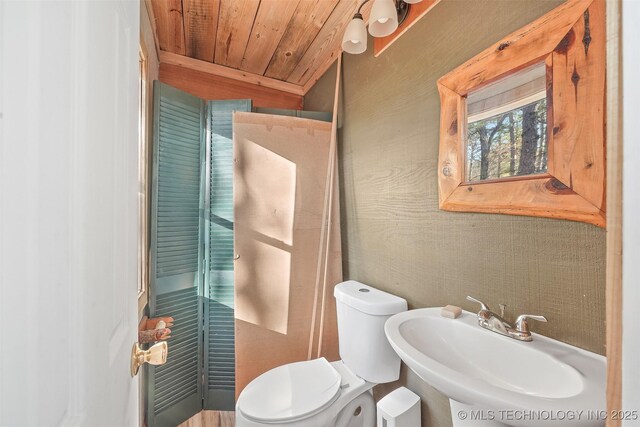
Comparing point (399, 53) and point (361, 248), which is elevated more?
point (399, 53)

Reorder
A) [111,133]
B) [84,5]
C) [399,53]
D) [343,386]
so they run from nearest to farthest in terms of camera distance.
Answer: [84,5] < [111,133] < [343,386] < [399,53]

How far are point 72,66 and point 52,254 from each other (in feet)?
0.78

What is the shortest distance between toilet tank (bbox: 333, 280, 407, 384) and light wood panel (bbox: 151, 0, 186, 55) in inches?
74.2

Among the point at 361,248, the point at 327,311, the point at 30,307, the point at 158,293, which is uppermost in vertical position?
the point at 30,307

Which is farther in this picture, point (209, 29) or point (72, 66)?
point (209, 29)

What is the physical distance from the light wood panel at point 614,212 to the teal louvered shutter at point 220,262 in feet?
6.01

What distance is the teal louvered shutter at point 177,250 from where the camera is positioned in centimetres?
164

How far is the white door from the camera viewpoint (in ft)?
0.86

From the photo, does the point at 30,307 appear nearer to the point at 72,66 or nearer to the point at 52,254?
the point at 52,254

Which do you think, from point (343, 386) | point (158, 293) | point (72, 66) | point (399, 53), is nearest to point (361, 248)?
point (343, 386)

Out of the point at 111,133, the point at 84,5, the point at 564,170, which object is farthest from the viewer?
the point at 564,170

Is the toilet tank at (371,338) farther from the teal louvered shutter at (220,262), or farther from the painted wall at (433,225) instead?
the teal louvered shutter at (220,262)

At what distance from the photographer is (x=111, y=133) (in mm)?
495

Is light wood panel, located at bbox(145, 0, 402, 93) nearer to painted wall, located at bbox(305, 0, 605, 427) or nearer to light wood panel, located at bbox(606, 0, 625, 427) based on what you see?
painted wall, located at bbox(305, 0, 605, 427)
